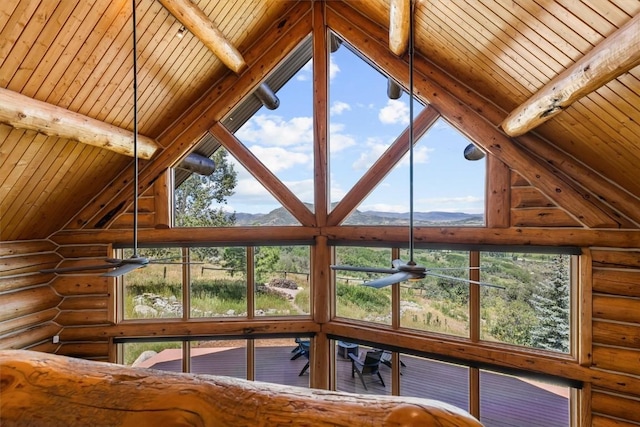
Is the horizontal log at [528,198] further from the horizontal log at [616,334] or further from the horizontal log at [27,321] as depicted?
the horizontal log at [27,321]

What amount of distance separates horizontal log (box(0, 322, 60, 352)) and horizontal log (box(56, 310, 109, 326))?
0.15 m

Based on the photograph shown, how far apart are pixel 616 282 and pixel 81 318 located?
26.9 ft

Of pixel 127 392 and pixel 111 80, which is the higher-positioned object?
pixel 111 80

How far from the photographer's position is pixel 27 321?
5156 mm

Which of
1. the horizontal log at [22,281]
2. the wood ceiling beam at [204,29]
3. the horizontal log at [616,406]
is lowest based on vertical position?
the horizontal log at [616,406]

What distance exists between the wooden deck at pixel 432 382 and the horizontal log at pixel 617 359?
0.72m

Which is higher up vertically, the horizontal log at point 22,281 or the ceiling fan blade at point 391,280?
the ceiling fan blade at point 391,280

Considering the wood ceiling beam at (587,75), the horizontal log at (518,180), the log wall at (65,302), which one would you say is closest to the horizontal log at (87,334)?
the log wall at (65,302)

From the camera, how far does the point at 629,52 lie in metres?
2.17

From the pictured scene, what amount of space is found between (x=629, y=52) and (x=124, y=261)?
442 cm

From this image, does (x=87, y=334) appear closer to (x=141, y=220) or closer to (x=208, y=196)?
(x=141, y=220)

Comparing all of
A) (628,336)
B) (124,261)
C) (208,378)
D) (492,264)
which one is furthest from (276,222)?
(628,336)

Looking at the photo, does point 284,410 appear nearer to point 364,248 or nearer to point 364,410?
point 364,410

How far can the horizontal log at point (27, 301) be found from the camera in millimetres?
4898
